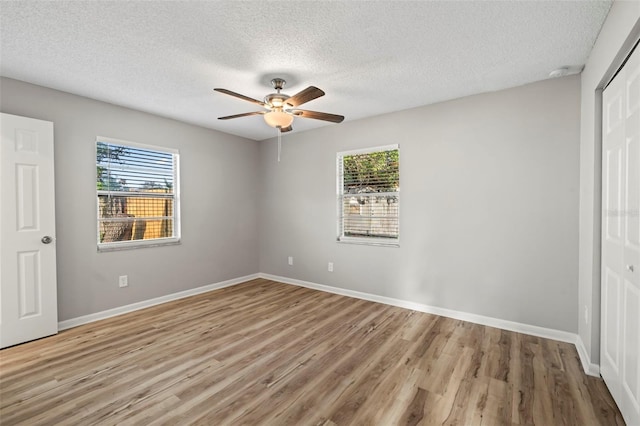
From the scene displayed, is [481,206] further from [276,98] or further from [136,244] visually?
[136,244]

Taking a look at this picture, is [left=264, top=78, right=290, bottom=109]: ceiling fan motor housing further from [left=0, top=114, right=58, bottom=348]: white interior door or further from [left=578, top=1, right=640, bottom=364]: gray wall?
[left=578, top=1, right=640, bottom=364]: gray wall

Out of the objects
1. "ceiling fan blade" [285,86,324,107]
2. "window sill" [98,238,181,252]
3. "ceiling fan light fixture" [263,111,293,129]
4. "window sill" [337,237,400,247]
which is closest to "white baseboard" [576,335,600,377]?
"window sill" [337,237,400,247]

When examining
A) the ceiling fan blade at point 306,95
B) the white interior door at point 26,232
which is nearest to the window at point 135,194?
the white interior door at point 26,232

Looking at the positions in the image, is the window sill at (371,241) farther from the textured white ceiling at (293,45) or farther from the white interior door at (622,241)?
the white interior door at (622,241)

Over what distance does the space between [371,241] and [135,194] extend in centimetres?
319

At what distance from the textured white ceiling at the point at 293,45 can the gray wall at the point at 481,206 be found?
0.35 metres

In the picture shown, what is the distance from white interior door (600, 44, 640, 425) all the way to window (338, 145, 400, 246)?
2.06 meters

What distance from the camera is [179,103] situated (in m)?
3.49

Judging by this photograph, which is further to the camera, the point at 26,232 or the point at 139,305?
the point at 139,305

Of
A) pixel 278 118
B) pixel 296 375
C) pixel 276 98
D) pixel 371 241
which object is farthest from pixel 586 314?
pixel 276 98

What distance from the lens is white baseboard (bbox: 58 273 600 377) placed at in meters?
2.66

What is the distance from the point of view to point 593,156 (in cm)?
224

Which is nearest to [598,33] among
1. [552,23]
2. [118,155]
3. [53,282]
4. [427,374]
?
[552,23]

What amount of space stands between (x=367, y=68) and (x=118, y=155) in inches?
123
